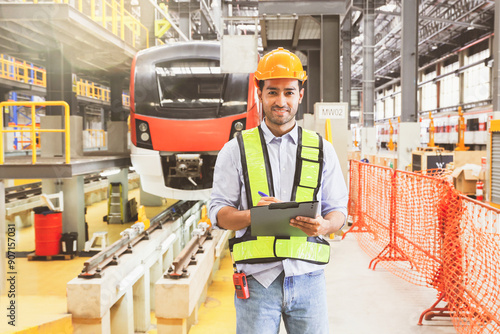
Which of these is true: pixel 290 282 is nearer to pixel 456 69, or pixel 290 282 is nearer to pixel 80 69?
pixel 80 69

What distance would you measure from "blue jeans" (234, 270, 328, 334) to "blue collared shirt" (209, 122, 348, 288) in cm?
6

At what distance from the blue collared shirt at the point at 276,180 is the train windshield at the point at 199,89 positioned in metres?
4.96

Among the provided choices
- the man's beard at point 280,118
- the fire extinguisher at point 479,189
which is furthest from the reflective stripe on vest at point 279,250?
the fire extinguisher at point 479,189

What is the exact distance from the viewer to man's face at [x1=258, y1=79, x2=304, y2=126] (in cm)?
197

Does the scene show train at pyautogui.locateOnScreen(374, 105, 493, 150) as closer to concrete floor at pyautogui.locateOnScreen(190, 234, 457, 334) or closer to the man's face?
concrete floor at pyautogui.locateOnScreen(190, 234, 457, 334)

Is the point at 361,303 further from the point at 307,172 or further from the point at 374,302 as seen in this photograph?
the point at 307,172

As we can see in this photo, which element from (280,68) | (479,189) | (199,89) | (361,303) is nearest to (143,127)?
(199,89)

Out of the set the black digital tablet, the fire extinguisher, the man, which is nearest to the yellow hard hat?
the man

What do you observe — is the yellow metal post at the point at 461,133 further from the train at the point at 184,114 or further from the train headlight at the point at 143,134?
the train headlight at the point at 143,134

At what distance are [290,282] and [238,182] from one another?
20.1 inches

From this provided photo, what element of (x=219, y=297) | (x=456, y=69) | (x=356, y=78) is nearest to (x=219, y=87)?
(x=219, y=297)

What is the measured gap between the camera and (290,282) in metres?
1.88

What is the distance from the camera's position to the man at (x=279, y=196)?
1889 millimetres

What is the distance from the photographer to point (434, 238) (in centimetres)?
434
